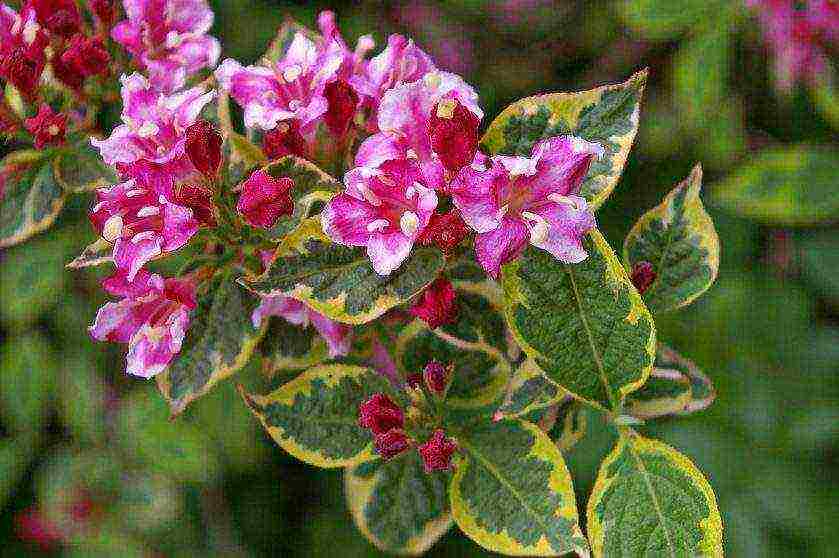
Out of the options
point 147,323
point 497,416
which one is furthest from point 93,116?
point 497,416

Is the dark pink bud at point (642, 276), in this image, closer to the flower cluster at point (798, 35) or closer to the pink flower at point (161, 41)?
the pink flower at point (161, 41)

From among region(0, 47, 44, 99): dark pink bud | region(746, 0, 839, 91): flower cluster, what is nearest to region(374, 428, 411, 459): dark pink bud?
region(0, 47, 44, 99): dark pink bud

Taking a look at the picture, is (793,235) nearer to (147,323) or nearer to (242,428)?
(242,428)

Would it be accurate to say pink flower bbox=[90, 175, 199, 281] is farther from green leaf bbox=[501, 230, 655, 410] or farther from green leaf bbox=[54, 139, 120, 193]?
green leaf bbox=[501, 230, 655, 410]

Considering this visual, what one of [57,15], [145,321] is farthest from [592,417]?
[57,15]

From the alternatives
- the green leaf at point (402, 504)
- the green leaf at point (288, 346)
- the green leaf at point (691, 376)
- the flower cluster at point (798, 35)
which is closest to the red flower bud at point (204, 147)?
the green leaf at point (288, 346)

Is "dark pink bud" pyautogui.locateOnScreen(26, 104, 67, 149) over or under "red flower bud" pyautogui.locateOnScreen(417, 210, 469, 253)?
under
